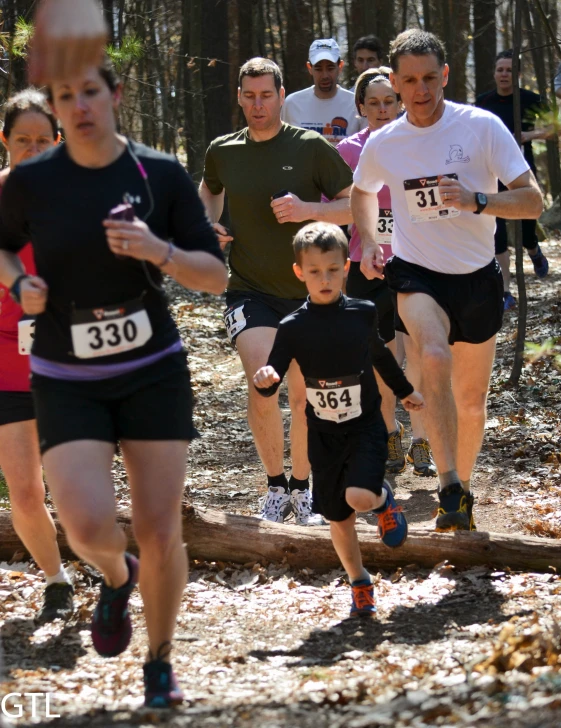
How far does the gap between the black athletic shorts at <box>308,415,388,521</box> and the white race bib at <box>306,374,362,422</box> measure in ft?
0.31

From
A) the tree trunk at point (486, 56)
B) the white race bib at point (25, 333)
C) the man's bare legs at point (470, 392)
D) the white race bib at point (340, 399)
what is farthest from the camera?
the tree trunk at point (486, 56)

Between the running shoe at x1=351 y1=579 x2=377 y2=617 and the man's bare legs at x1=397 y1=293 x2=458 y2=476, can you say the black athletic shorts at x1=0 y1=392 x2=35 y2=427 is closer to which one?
the running shoe at x1=351 y1=579 x2=377 y2=617

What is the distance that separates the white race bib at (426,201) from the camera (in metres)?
5.73

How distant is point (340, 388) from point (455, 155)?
65.5 inches

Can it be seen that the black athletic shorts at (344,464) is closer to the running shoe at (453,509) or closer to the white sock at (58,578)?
the running shoe at (453,509)

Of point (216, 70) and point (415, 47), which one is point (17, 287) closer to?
point (415, 47)

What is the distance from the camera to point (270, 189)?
6543 mm

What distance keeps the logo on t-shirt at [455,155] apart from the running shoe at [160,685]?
10.6 feet

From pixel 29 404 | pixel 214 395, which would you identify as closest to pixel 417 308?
pixel 29 404

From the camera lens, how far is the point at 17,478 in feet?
16.0

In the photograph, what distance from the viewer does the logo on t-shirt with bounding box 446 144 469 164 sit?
575cm

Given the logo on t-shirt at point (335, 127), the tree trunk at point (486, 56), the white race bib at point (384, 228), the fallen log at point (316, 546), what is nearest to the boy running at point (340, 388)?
the fallen log at point (316, 546)

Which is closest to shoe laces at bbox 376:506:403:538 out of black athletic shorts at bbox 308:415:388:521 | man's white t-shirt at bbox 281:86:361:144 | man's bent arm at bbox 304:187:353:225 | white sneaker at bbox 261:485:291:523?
black athletic shorts at bbox 308:415:388:521

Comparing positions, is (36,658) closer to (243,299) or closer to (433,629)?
(433,629)
